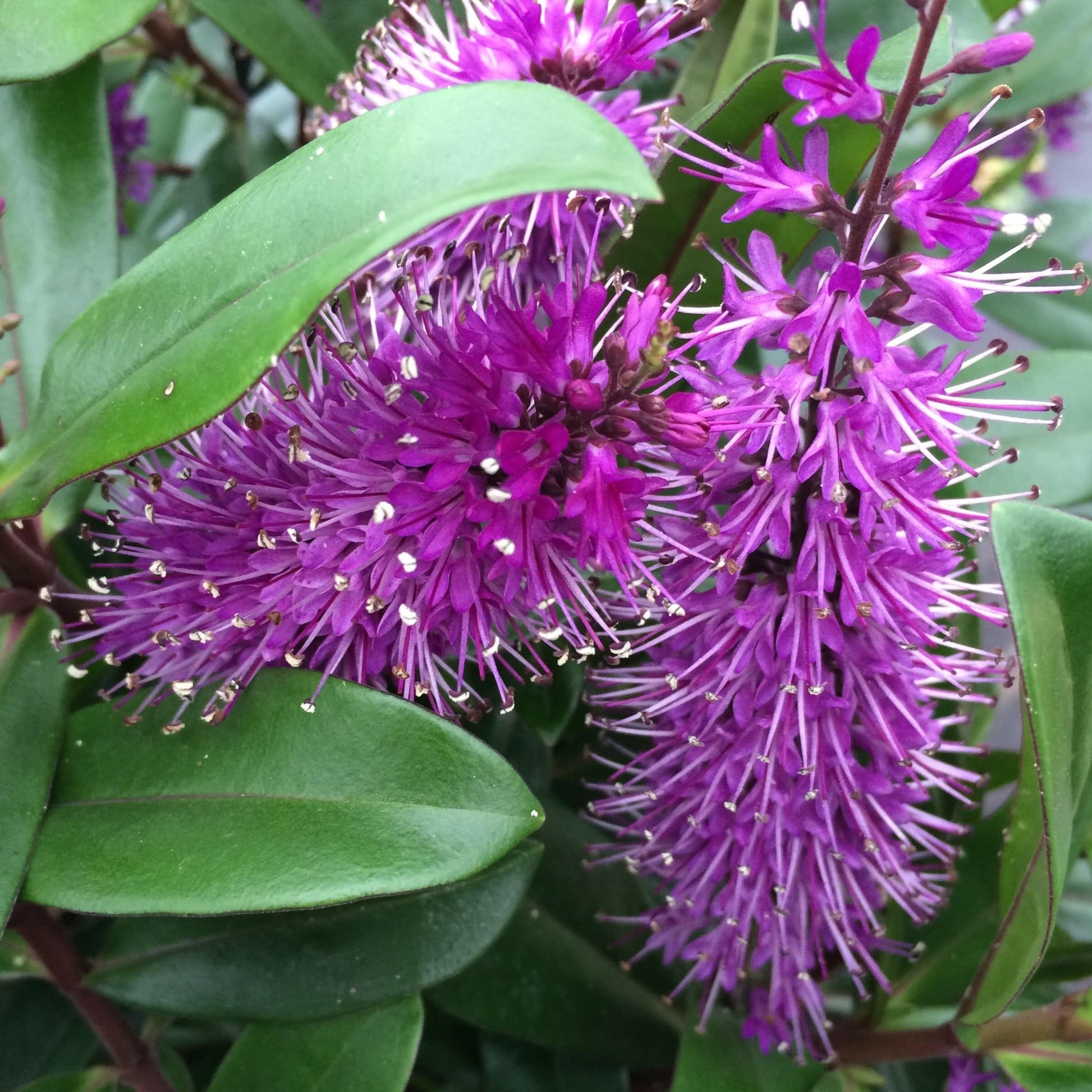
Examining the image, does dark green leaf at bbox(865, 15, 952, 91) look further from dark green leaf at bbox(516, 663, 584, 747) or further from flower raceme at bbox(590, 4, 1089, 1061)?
dark green leaf at bbox(516, 663, 584, 747)

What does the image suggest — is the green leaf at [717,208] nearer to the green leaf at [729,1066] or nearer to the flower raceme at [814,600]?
the flower raceme at [814,600]

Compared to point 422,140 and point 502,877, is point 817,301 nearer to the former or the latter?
point 422,140

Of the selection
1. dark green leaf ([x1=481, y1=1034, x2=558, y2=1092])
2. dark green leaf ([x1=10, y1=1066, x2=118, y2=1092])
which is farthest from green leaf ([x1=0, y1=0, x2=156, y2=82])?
dark green leaf ([x1=481, y1=1034, x2=558, y2=1092])

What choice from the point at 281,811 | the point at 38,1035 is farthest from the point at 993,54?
the point at 38,1035

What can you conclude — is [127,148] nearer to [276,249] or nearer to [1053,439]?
[276,249]

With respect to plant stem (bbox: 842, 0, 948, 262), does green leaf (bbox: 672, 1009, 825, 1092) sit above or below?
below

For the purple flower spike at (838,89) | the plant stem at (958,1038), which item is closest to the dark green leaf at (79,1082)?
the plant stem at (958,1038)
